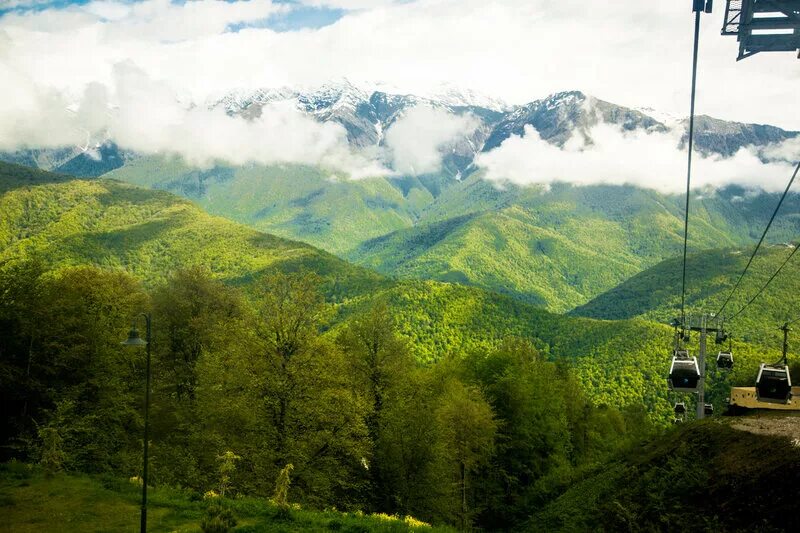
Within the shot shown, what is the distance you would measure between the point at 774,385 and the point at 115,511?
28.5 meters

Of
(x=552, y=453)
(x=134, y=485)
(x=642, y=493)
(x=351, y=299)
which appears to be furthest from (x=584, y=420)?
(x=351, y=299)

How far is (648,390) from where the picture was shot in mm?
109188

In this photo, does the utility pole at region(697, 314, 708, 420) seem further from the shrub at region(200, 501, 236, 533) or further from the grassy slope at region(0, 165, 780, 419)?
the grassy slope at region(0, 165, 780, 419)

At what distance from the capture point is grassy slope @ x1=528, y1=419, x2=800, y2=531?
15555 mm

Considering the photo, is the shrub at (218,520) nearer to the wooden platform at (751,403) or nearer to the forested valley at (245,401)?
the forested valley at (245,401)

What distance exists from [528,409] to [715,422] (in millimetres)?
22842

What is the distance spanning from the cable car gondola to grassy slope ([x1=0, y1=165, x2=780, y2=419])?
56.4 meters

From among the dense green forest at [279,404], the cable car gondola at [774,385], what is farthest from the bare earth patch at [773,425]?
the dense green forest at [279,404]

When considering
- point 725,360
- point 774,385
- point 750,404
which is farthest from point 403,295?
point 774,385

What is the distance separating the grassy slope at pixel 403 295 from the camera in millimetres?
119812

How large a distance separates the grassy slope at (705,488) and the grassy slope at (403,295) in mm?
60608

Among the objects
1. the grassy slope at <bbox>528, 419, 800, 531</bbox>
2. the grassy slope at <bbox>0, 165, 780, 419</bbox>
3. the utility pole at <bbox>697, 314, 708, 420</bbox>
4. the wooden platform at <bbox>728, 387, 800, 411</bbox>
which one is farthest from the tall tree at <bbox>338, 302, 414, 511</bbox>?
the grassy slope at <bbox>0, 165, 780, 419</bbox>

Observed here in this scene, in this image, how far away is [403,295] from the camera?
142 m

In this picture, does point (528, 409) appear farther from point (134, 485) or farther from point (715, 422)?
point (134, 485)
